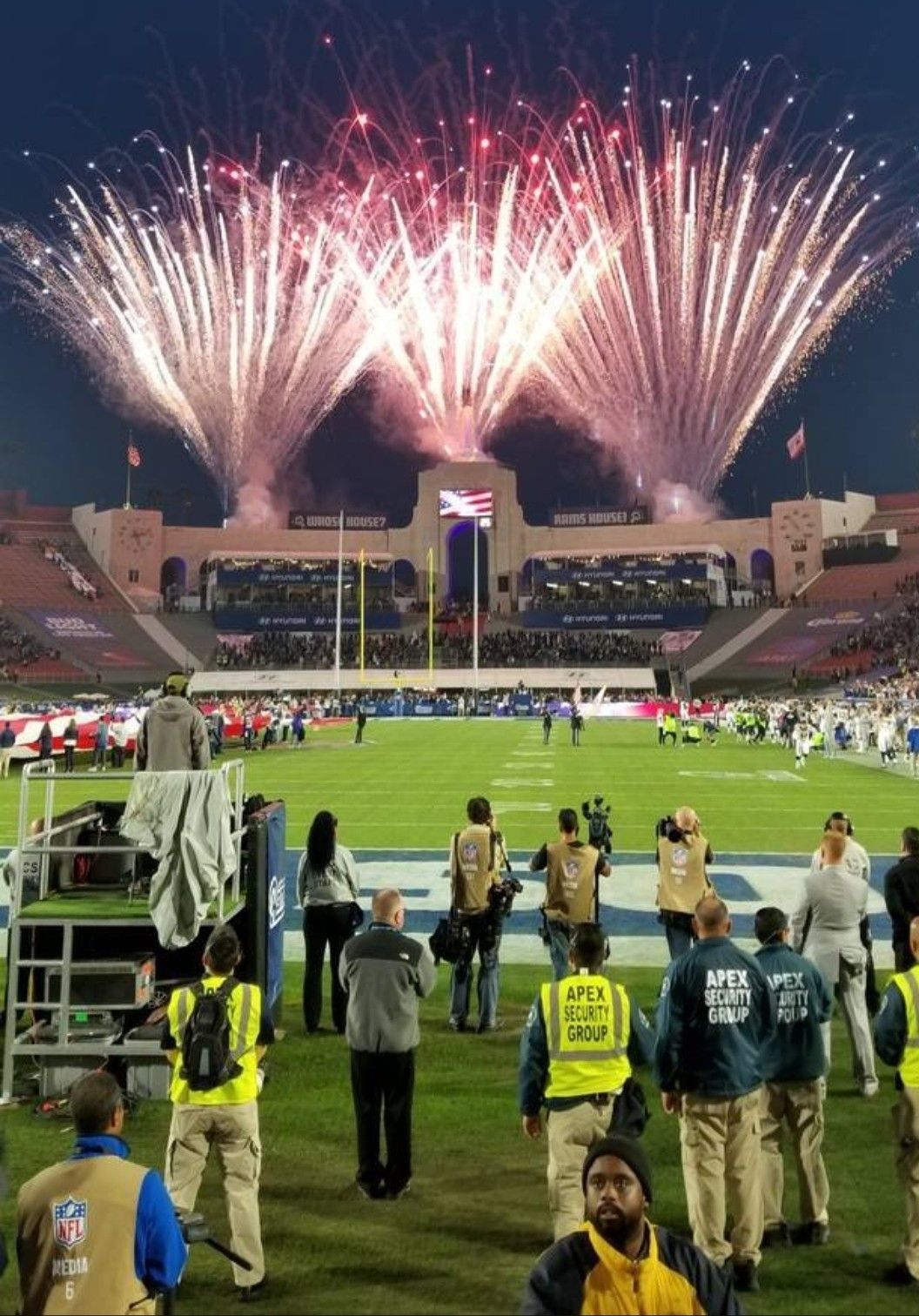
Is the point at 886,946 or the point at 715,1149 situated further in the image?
the point at 886,946

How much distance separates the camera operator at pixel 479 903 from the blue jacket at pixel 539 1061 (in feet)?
11.4

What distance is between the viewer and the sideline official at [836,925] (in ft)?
23.0

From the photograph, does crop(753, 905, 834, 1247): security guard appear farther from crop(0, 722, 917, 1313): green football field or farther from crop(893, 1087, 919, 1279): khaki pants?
crop(893, 1087, 919, 1279): khaki pants

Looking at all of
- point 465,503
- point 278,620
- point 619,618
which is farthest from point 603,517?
point 278,620

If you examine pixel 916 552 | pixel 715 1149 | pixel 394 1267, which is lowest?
pixel 394 1267

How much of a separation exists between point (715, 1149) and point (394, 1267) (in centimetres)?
164

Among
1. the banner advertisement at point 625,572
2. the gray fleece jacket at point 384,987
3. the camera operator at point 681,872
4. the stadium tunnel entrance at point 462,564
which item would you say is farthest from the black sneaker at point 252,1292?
the stadium tunnel entrance at point 462,564

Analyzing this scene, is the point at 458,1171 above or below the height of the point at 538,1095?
Answer: below

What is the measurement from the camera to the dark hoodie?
25.0 ft

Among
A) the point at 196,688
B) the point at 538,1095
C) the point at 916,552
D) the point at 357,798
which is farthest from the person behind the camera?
the point at 916,552

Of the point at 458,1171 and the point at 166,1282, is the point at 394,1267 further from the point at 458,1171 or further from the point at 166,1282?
the point at 166,1282

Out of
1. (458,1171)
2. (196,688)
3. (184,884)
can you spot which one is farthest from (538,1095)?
(196,688)

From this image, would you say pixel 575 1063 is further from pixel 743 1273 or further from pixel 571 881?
pixel 571 881

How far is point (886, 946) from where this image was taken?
449 inches
